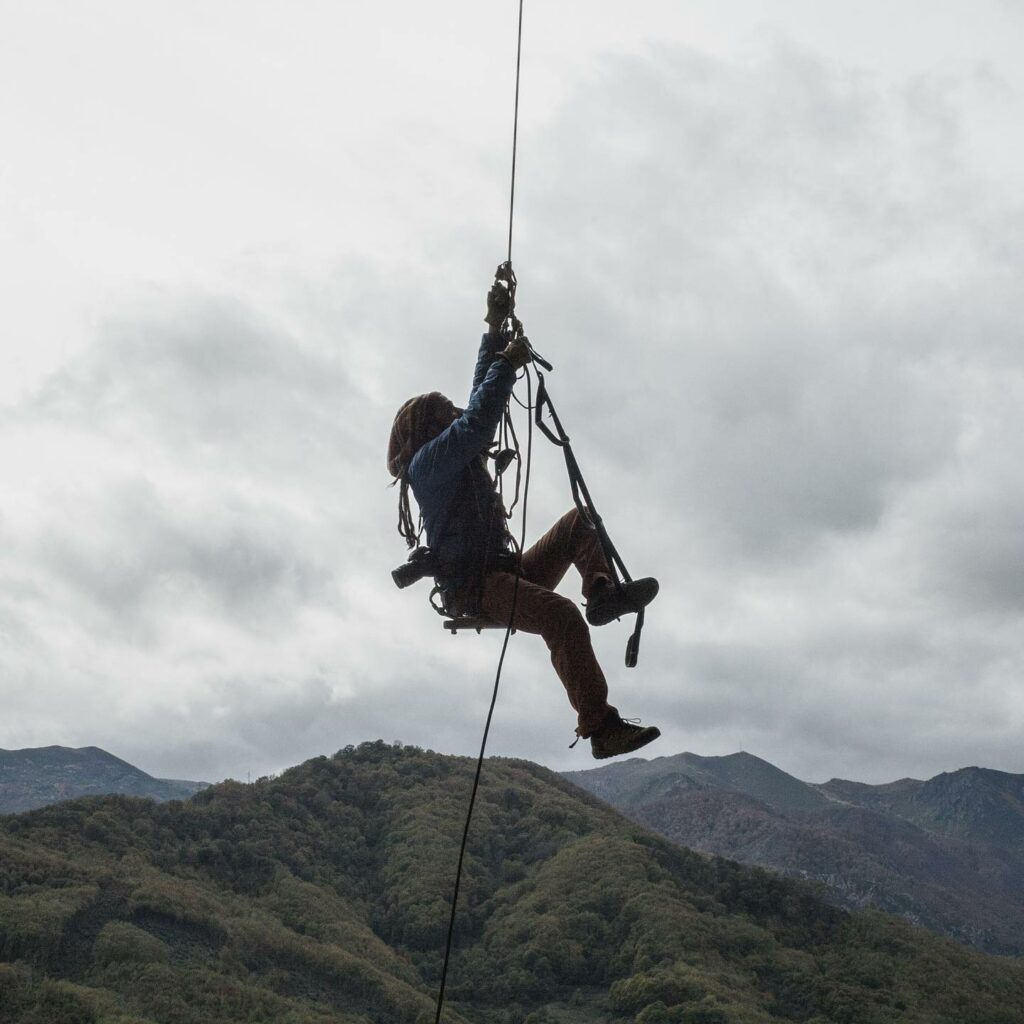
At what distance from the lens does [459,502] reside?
21.8 feet

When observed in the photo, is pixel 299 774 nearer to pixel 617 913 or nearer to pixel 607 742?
pixel 617 913

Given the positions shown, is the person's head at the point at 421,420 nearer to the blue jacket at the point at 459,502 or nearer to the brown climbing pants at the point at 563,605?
the blue jacket at the point at 459,502

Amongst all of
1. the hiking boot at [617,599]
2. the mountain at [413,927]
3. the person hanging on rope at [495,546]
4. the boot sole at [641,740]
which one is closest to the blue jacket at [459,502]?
the person hanging on rope at [495,546]

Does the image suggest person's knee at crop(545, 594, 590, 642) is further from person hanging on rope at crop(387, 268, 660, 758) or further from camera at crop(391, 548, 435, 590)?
camera at crop(391, 548, 435, 590)

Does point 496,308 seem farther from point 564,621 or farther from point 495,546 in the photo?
point 564,621

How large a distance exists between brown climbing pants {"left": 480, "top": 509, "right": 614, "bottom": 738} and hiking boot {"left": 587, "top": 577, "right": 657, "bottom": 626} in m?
0.13

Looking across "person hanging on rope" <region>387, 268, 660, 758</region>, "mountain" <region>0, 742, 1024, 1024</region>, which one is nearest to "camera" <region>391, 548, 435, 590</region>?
"person hanging on rope" <region>387, 268, 660, 758</region>

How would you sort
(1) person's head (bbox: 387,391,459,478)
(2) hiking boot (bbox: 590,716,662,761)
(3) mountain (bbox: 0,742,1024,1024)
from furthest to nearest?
(3) mountain (bbox: 0,742,1024,1024), (1) person's head (bbox: 387,391,459,478), (2) hiking boot (bbox: 590,716,662,761)

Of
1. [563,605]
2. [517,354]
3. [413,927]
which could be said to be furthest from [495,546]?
[413,927]

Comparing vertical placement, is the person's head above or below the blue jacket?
above

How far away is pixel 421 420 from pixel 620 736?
223cm

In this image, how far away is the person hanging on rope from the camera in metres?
5.86

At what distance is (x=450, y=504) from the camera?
21.8 ft

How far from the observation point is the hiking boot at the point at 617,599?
20.4 feet
